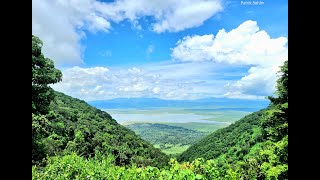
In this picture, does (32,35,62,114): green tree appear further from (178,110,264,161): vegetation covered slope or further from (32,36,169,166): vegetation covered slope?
(178,110,264,161): vegetation covered slope

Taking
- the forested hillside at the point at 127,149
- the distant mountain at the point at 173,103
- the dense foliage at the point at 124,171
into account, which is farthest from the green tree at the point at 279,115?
the dense foliage at the point at 124,171

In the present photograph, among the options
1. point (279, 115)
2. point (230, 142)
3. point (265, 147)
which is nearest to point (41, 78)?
point (279, 115)

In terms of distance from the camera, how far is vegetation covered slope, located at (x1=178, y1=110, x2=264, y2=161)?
9166 mm

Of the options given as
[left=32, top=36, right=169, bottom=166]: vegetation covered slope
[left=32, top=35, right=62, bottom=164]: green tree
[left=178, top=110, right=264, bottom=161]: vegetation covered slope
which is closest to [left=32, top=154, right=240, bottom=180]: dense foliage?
[left=32, top=36, right=169, bottom=166]: vegetation covered slope

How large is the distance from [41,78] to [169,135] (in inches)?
188

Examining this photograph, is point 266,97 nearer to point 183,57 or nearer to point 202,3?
point 183,57

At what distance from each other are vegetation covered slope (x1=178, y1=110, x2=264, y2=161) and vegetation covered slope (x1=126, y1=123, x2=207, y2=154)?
9.4 inches

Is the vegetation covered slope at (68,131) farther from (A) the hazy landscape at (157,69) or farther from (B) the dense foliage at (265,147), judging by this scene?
(B) the dense foliage at (265,147)

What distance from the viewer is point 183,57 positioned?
3.19 metres

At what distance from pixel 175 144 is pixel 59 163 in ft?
18.0

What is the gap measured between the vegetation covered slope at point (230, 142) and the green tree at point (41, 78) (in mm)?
4118

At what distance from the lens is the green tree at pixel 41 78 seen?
4.89 meters
